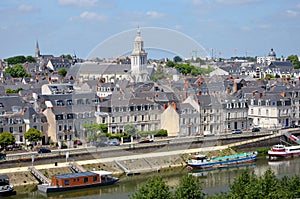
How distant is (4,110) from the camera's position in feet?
104

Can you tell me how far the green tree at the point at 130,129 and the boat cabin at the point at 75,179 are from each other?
24.3ft

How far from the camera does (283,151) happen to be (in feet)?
104

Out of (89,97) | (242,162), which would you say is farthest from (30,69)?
(242,162)

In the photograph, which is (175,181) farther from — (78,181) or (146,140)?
(146,140)

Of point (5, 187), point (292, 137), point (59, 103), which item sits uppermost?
point (59, 103)

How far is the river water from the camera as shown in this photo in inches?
910

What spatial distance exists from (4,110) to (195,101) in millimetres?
10206

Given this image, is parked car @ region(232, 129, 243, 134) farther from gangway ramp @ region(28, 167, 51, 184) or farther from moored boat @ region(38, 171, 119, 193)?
gangway ramp @ region(28, 167, 51, 184)

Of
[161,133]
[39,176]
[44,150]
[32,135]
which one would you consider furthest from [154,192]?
[161,133]

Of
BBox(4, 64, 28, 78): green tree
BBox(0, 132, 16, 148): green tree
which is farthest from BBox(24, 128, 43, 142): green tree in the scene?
BBox(4, 64, 28, 78): green tree

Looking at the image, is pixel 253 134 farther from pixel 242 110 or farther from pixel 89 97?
pixel 89 97

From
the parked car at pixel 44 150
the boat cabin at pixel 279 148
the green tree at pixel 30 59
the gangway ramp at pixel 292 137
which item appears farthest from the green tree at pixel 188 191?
the green tree at pixel 30 59

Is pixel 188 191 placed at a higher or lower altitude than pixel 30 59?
lower

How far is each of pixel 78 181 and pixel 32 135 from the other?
595cm
